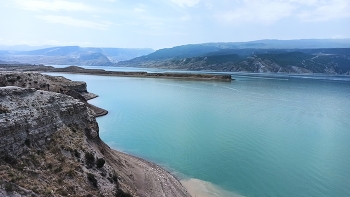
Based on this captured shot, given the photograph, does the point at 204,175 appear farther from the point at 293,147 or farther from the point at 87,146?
the point at 293,147

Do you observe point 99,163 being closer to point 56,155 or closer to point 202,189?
point 56,155

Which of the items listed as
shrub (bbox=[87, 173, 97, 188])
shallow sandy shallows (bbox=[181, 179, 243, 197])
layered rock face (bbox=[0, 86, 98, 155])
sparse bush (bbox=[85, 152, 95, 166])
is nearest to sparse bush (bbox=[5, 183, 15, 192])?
layered rock face (bbox=[0, 86, 98, 155])

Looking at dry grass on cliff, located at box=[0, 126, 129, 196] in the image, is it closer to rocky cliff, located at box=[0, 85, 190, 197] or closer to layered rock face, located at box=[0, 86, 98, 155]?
rocky cliff, located at box=[0, 85, 190, 197]

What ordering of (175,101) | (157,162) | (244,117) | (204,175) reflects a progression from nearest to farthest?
1. (204,175)
2. (157,162)
3. (244,117)
4. (175,101)

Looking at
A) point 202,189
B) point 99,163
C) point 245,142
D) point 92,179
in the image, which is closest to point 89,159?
point 99,163

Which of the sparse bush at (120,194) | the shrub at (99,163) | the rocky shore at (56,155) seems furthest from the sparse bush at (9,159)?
the sparse bush at (120,194)

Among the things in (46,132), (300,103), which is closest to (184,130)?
(46,132)

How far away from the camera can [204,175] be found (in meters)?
26.7

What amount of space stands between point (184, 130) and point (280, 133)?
14041mm

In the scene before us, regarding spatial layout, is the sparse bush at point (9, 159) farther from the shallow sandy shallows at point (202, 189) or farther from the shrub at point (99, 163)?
the shallow sandy shallows at point (202, 189)

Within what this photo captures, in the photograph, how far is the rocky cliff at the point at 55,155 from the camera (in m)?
14.1

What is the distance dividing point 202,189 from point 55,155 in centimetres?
1221

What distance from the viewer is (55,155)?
16.8 metres

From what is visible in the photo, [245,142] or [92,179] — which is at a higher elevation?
[92,179]
